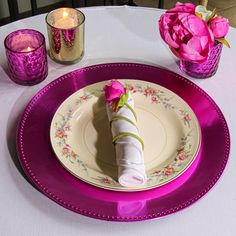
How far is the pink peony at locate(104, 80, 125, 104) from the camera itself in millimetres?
837

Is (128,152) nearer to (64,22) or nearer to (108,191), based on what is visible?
(108,191)

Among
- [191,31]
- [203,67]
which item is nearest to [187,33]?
[191,31]

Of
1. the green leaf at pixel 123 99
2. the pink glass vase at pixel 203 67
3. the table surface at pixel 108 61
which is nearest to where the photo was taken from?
the table surface at pixel 108 61

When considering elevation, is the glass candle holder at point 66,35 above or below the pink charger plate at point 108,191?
above

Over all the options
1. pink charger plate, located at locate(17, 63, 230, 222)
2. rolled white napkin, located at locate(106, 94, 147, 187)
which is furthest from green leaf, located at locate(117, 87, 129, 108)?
pink charger plate, located at locate(17, 63, 230, 222)

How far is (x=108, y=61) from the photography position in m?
1.01

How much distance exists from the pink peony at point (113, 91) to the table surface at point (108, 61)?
174 mm

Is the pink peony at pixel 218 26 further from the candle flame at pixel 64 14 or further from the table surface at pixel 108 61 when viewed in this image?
the candle flame at pixel 64 14

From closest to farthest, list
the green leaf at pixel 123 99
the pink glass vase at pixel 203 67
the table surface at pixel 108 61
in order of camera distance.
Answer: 1. the table surface at pixel 108 61
2. the green leaf at pixel 123 99
3. the pink glass vase at pixel 203 67

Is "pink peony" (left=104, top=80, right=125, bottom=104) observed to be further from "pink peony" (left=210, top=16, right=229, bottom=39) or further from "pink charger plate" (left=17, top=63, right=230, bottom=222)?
"pink peony" (left=210, top=16, right=229, bottom=39)

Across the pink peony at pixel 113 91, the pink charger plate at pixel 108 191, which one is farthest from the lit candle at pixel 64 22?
the pink peony at pixel 113 91

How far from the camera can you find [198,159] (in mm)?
792

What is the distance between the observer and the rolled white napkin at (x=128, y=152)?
28.0 inches

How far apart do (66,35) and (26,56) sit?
0.33 ft
